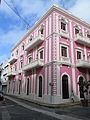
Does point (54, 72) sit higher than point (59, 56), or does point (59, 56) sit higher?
point (59, 56)

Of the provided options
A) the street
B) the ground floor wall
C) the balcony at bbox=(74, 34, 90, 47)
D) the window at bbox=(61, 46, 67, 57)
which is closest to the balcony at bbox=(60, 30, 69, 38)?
the balcony at bbox=(74, 34, 90, 47)

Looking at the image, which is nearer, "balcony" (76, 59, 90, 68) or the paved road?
the paved road

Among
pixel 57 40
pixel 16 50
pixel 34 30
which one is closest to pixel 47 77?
pixel 57 40

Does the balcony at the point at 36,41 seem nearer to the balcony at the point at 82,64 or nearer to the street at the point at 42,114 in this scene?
the balcony at the point at 82,64

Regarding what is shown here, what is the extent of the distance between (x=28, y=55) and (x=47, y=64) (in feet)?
24.0

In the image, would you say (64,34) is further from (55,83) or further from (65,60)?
(55,83)

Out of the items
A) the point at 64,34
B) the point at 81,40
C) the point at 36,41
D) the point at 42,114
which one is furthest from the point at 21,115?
the point at 81,40

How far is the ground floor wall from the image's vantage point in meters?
17.4

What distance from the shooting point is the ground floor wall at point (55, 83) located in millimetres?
17359

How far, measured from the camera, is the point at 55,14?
19875mm

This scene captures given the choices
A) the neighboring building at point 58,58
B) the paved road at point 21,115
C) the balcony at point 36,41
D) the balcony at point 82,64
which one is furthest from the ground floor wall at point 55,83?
the paved road at point 21,115

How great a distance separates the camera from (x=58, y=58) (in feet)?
60.0

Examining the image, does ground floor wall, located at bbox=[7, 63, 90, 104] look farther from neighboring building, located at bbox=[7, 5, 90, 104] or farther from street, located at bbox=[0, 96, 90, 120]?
street, located at bbox=[0, 96, 90, 120]

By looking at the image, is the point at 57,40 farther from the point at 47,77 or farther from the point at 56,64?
the point at 47,77
